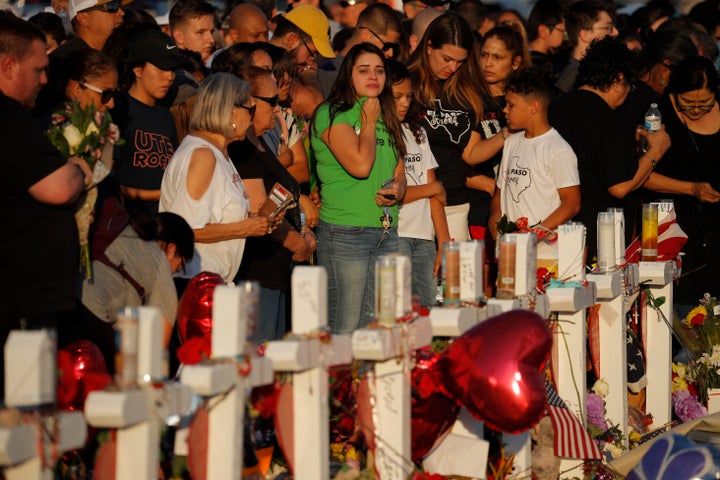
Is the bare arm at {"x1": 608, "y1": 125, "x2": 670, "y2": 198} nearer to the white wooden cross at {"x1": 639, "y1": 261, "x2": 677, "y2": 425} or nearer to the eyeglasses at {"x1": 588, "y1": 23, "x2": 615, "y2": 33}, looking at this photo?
the white wooden cross at {"x1": 639, "y1": 261, "x2": 677, "y2": 425}

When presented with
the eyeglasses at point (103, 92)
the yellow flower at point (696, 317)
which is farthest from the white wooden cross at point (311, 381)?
the yellow flower at point (696, 317)

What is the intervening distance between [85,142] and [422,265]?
10.00ft

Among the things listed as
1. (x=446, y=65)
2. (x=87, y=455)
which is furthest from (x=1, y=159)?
(x=446, y=65)

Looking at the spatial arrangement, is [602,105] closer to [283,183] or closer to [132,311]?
[283,183]

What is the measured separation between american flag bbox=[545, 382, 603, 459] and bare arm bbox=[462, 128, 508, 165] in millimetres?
2933

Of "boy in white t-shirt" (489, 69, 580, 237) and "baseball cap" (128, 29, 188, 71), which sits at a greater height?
"baseball cap" (128, 29, 188, 71)

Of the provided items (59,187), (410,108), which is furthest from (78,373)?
(410,108)

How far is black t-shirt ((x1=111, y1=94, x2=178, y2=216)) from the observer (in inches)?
264

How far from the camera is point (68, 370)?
3.97 metres

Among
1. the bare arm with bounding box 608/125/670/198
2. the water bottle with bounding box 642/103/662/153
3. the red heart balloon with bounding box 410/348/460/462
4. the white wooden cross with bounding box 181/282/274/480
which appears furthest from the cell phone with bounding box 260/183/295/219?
the water bottle with bounding box 642/103/662/153

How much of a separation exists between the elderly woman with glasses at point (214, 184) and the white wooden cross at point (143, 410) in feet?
8.02

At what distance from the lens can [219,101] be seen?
6.19m

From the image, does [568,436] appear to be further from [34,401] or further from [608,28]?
[608,28]

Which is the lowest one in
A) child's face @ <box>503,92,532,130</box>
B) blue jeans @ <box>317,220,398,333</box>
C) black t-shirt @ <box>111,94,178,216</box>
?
blue jeans @ <box>317,220,398,333</box>
